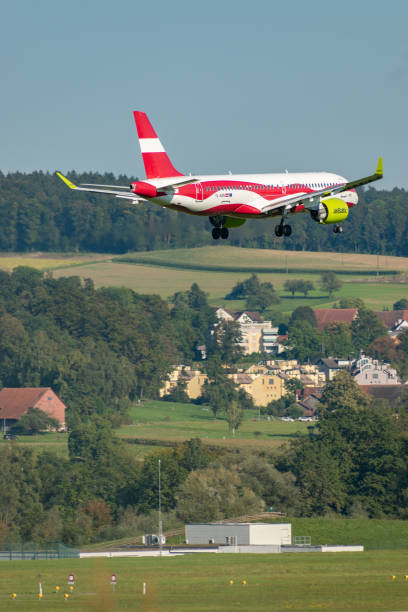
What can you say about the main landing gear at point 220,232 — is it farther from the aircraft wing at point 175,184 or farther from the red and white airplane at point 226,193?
the aircraft wing at point 175,184

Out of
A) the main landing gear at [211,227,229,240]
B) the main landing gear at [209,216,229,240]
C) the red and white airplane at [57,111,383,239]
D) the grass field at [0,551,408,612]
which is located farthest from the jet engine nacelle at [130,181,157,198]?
the grass field at [0,551,408,612]

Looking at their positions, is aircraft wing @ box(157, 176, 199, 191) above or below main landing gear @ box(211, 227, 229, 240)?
above

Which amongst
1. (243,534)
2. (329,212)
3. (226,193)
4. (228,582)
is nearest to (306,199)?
(329,212)

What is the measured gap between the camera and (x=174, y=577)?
506 ft

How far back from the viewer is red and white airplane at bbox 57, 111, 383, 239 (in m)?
106

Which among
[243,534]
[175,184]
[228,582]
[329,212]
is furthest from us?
[243,534]

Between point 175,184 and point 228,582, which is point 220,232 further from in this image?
point 228,582

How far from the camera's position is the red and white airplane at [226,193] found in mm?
105938

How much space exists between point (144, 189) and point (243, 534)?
3639 inches

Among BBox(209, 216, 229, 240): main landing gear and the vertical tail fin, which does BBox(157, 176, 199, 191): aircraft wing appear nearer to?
the vertical tail fin

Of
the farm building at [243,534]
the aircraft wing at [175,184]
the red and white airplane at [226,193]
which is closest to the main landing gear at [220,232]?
the red and white airplane at [226,193]

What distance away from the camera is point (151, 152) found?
109 metres

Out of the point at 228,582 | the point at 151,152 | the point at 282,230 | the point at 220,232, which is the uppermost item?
the point at 151,152

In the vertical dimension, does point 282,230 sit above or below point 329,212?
below
